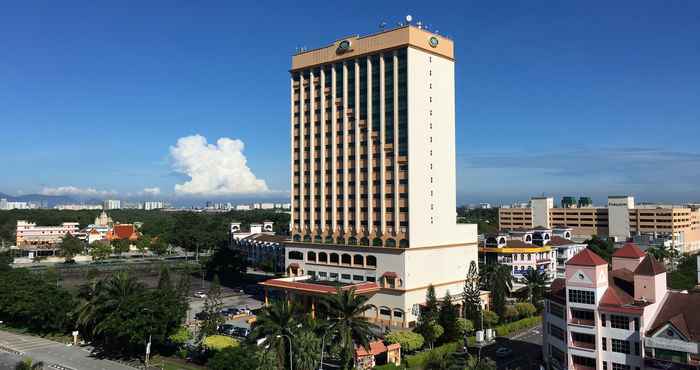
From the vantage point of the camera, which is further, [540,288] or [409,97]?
[540,288]

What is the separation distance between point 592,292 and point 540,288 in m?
36.5

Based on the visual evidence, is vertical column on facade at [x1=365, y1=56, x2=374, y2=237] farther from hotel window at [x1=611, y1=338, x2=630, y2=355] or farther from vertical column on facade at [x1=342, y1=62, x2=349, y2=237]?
hotel window at [x1=611, y1=338, x2=630, y2=355]

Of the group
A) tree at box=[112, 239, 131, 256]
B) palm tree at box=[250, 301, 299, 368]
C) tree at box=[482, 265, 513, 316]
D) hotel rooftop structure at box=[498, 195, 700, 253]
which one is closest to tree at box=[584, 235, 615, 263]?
hotel rooftop structure at box=[498, 195, 700, 253]

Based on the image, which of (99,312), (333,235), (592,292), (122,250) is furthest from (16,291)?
(122,250)

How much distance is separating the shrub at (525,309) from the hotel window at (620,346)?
98.1 ft

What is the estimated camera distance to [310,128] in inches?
3406

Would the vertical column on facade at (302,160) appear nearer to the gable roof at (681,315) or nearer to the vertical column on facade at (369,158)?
the vertical column on facade at (369,158)

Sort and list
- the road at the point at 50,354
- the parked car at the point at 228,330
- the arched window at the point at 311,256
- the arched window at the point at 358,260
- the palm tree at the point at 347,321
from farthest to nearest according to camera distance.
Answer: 1. the arched window at the point at 311,256
2. the arched window at the point at 358,260
3. the parked car at the point at 228,330
4. the road at the point at 50,354
5. the palm tree at the point at 347,321

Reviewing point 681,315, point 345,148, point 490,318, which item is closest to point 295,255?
point 345,148

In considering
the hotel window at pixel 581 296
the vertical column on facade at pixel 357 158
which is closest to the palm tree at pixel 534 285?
the vertical column on facade at pixel 357 158

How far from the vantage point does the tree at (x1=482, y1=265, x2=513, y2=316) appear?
7175 cm

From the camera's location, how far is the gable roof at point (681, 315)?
41438 millimetres

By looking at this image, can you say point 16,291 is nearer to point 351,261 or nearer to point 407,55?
point 351,261

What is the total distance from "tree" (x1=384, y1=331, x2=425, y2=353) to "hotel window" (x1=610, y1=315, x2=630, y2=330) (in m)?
19.6
